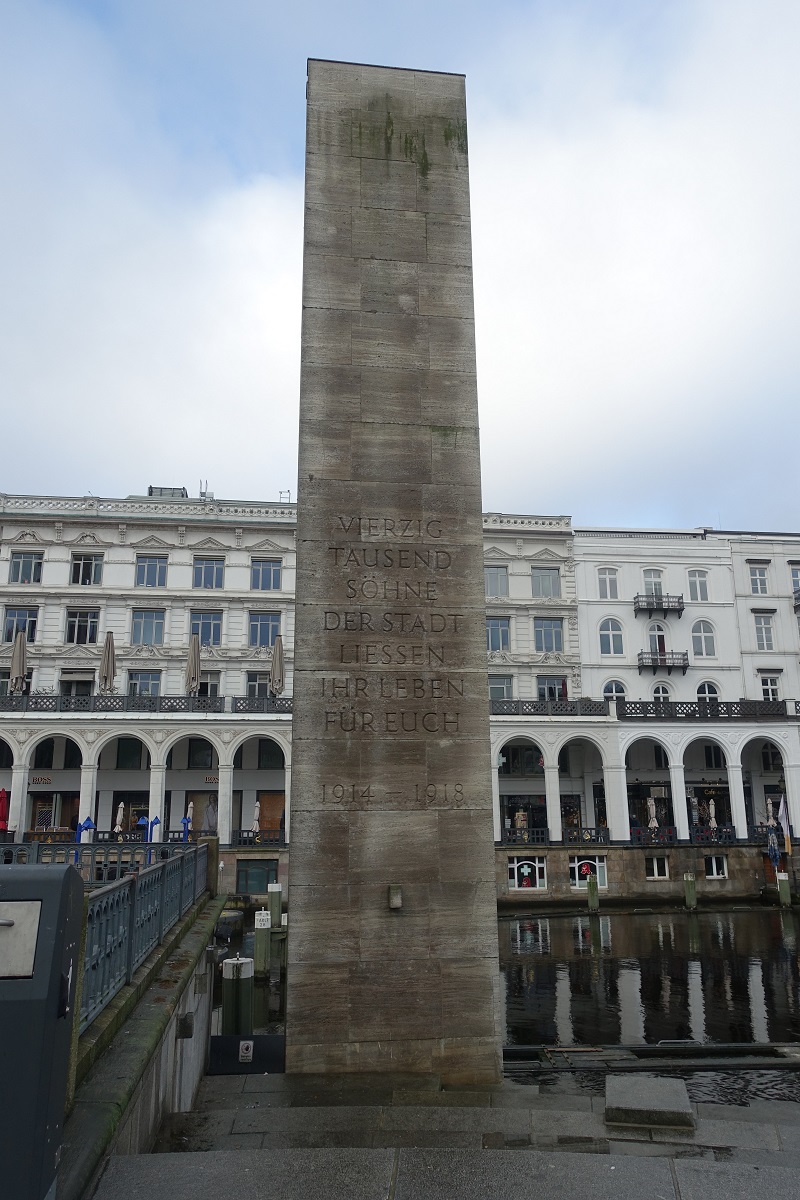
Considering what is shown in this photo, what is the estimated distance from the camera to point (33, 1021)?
10.1ft

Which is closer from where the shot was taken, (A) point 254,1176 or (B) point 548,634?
(A) point 254,1176

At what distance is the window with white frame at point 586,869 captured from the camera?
4216 centimetres

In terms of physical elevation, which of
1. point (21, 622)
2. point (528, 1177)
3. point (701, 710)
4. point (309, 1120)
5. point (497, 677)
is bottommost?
point (309, 1120)

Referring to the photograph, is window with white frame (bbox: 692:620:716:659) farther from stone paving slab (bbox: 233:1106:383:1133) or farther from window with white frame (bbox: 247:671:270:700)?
stone paving slab (bbox: 233:1106:383:1133)

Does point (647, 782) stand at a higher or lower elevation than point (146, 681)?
lower

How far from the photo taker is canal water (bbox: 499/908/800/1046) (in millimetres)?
17812

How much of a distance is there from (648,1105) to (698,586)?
162ft

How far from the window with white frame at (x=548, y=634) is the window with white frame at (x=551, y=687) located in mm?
1719

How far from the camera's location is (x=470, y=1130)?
6105mm

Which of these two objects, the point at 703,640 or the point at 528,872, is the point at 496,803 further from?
the point at 703,640

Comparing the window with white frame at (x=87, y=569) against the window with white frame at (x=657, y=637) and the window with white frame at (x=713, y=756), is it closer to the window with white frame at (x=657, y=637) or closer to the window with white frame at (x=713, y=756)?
the window with white frame at (x=657, y=637)

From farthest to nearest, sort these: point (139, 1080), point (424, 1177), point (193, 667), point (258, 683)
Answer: point (258, 683) → point (193, 667) → point (139, 1080) → point (424, 1177)

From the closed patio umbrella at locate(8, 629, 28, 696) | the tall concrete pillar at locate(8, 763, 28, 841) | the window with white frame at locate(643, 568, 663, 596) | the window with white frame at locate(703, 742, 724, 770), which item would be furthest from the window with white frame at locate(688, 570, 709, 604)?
the tall concrete pillar at locate(8, 763, 28, 841)

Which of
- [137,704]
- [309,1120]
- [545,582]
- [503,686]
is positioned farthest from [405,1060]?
[545,582]
